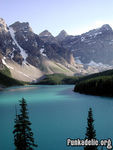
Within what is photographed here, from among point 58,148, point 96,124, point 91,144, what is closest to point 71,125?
point 96,124

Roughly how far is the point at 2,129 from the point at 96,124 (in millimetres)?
18849

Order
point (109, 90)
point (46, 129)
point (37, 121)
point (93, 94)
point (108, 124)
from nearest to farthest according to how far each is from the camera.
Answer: point (46, 129) → point (108, 124) → point (37, 121) → point (109, 90) → point (93, 94)

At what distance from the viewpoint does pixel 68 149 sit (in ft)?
81.2

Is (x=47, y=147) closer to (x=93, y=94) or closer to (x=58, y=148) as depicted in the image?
(x=58, y=148)

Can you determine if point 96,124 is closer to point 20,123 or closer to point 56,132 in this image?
point 56,132

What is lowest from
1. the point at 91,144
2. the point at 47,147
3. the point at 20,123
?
the point at 47,147

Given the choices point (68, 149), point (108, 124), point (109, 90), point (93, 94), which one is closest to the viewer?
point (68, 149)

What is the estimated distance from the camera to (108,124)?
121 feet

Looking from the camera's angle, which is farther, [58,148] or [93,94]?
[93,94]

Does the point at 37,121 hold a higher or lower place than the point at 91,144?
lower

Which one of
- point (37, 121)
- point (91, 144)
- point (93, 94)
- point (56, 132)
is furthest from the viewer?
point (93, 94)

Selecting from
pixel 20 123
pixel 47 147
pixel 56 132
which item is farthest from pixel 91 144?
pixel 56 132

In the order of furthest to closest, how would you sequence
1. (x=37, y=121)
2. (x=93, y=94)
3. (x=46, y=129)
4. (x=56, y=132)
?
(x=93, y=94) → (x=37, y=121) → (x=46, y=129) → (x=56, y=132)

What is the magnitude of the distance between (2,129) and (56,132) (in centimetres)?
1102
